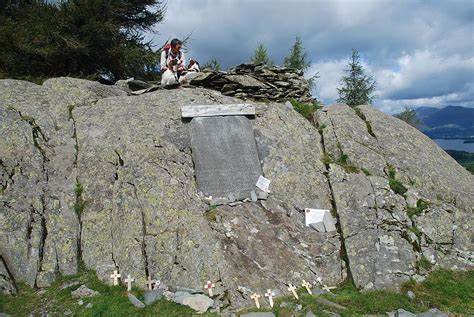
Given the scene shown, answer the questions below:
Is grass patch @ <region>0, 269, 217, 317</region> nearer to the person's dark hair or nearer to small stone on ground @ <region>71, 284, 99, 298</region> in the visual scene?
small stone on ground @ <region>71, 284, 99, 298</region>

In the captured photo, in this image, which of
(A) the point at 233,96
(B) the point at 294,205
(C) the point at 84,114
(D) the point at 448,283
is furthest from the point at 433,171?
(C) the point at 84,114

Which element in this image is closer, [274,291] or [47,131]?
[274,291]

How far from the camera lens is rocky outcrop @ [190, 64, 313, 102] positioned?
47.7ft

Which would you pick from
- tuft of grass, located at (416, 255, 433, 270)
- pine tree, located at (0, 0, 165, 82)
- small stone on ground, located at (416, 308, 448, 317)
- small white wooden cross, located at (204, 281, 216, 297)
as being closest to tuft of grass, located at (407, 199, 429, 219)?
tuft of grass, located at (416, 255, 433, 270)

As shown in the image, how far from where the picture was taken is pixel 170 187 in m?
10.0

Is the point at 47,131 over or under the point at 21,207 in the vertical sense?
over

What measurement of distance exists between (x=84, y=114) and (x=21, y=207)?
420 cm

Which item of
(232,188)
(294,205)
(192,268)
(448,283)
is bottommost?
(448,283)

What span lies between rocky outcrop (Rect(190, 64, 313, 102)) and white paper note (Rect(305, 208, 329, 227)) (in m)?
5.81

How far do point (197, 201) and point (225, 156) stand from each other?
191 cm

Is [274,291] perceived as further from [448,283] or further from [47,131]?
[47,131]

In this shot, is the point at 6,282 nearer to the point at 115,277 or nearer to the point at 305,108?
the point at 115,277

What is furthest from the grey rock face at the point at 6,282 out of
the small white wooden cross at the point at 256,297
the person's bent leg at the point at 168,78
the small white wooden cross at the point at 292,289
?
the person's bent leg at the point at 168,78

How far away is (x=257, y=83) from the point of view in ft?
48.3
